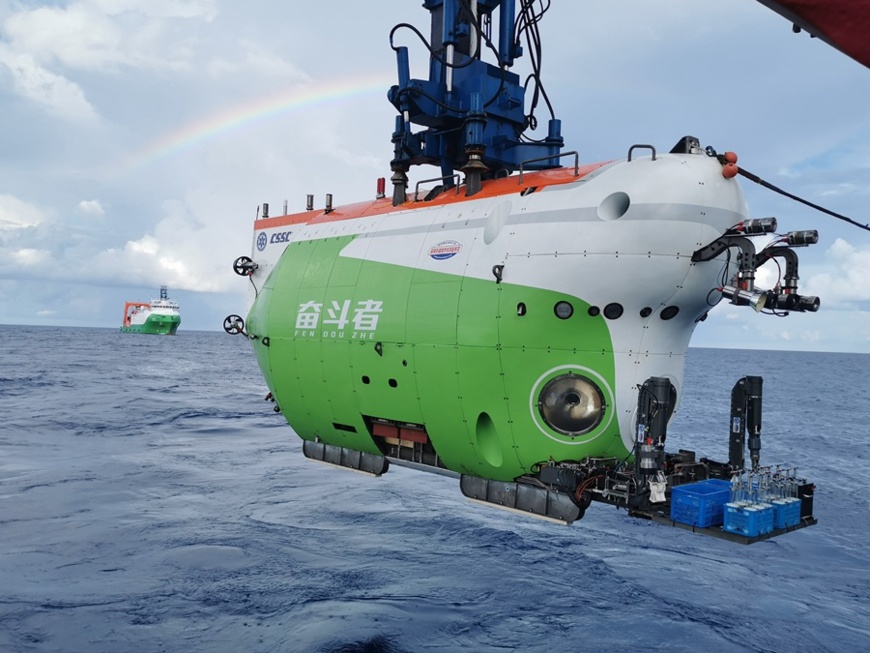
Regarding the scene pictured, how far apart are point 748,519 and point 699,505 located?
1.76ft

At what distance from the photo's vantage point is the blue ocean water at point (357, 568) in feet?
30.6

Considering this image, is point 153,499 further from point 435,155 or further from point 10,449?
point 435,155

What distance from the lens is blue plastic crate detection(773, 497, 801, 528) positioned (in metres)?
7.88

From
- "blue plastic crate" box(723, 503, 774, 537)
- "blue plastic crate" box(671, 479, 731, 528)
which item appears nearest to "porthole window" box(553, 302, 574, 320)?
"blue plastic crate" box(671, 479, 731, 528)

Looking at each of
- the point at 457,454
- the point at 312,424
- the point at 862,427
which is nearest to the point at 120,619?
the point at 312,424

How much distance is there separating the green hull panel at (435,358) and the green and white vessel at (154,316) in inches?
4287

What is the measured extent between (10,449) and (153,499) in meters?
9.00

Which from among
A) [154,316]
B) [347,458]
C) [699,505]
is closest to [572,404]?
[699,505]

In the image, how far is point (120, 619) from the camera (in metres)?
9.48

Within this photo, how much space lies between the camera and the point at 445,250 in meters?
10.0

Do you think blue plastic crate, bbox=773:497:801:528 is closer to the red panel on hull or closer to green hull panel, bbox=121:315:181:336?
the red panel on hull

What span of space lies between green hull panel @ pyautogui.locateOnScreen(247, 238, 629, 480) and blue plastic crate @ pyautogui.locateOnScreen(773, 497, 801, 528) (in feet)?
6.53

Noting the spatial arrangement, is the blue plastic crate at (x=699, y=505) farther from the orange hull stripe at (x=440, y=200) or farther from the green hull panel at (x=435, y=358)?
the orange hull stripe at (x=440, y=200)

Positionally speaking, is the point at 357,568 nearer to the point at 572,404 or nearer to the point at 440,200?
the point at 572,404
